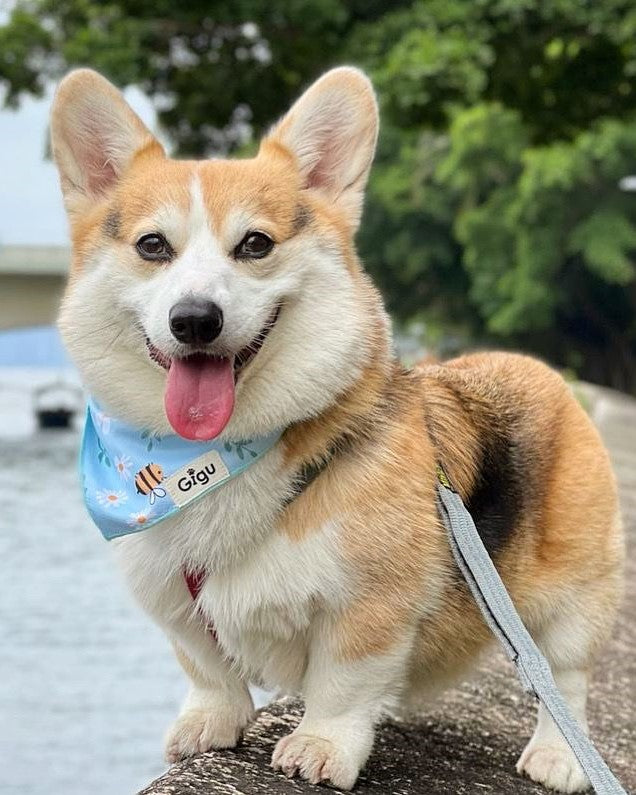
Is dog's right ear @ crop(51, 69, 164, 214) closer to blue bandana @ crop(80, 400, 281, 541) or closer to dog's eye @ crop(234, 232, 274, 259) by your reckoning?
dog's eye @ crop(234, 232, 274, 259)

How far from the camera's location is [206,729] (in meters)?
3.82

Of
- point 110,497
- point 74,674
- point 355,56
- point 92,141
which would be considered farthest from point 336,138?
point 74,674

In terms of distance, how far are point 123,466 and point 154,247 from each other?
23.8 inches

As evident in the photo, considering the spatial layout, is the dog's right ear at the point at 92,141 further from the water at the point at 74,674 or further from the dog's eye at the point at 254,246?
the water at the point at 74,674

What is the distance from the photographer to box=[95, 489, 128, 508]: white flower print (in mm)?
3607

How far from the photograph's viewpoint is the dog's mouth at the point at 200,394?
11.0 ft

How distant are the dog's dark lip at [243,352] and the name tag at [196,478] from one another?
9.2 inches

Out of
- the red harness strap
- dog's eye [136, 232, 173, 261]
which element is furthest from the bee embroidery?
dog's eye [136, 232, 173, 261]

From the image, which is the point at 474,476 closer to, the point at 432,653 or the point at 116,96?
the point at 432,653

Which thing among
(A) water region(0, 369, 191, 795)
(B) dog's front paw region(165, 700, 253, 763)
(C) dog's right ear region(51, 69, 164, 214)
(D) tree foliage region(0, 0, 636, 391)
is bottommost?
(A) water region(0, 369, 191, 795)

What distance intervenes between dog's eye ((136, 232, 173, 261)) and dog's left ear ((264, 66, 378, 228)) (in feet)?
1.72

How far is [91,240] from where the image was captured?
3635mm

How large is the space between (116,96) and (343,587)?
147 centimetres

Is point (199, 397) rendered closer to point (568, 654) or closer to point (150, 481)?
point (150, 481)
